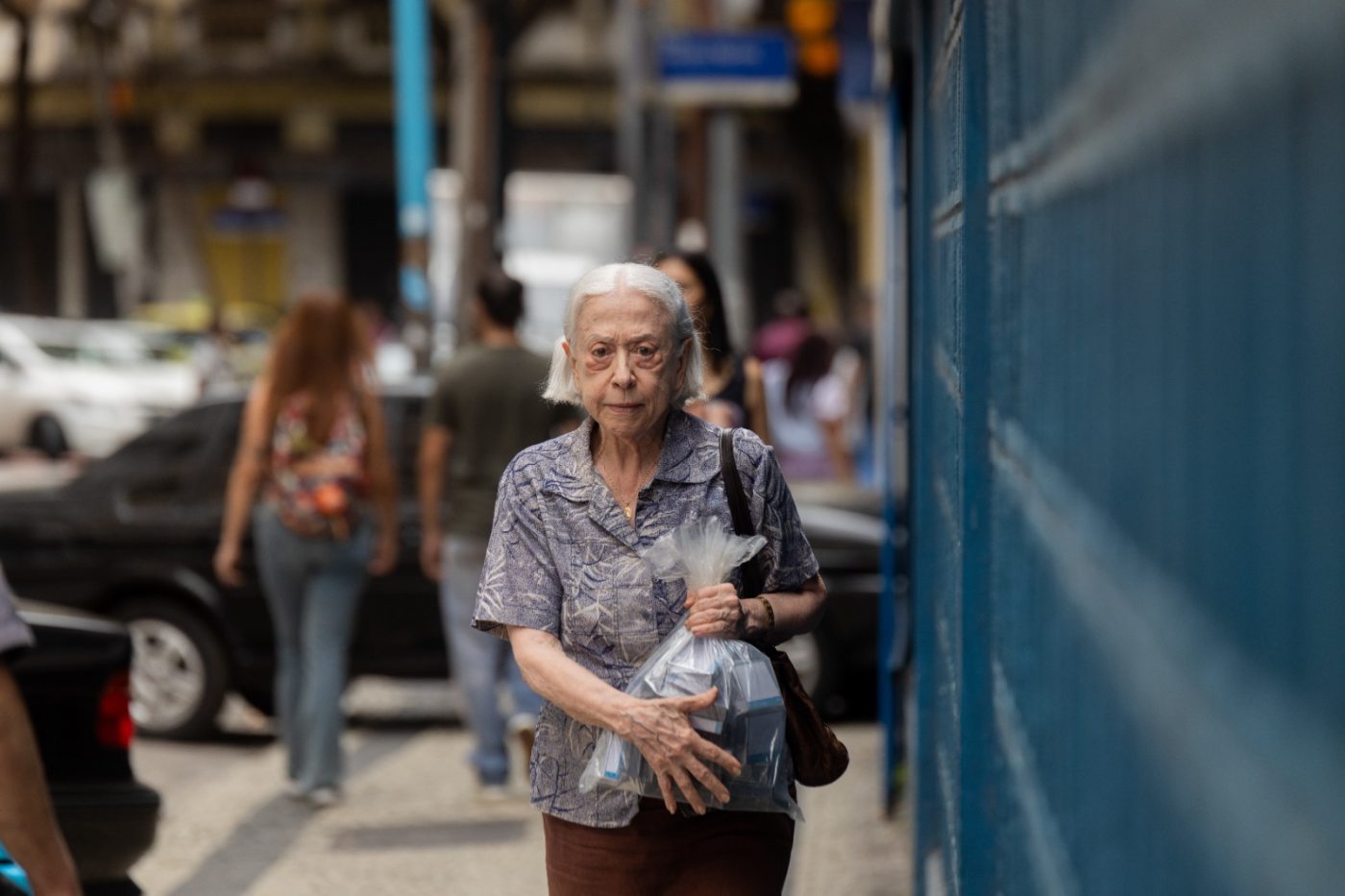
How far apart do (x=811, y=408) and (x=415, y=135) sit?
3949 millimetres

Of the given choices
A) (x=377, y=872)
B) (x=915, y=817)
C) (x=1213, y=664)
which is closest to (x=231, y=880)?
(x=377, y=872)

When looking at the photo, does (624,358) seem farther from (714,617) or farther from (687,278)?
(687,278)

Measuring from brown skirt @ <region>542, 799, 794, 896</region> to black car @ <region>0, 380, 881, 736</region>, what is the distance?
19.9 ft

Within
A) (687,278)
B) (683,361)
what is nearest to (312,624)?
(687,278)

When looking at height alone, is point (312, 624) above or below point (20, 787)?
below

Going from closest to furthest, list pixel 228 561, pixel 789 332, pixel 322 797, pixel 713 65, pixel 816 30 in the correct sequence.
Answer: pixel 322 797 → pixel 228 561 → pixel 713 65 → pixel 789 332 → pixel 816 30

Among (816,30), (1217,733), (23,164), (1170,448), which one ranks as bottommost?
(1217,733)

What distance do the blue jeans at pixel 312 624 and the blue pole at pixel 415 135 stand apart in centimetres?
918

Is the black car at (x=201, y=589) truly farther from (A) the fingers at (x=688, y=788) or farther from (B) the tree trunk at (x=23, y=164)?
(B) the tree trunk at (x=23, y=164)

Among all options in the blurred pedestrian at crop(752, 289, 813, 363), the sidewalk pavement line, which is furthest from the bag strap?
the blurred pedestrian at crop(752, 289, 813, 363)

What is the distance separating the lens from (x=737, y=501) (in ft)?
10.7

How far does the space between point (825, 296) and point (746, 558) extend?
152 ft

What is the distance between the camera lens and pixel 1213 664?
1.01m

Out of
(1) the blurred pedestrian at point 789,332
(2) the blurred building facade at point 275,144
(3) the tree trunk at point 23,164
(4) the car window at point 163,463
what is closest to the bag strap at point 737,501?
(4) the car window at point 163,463
